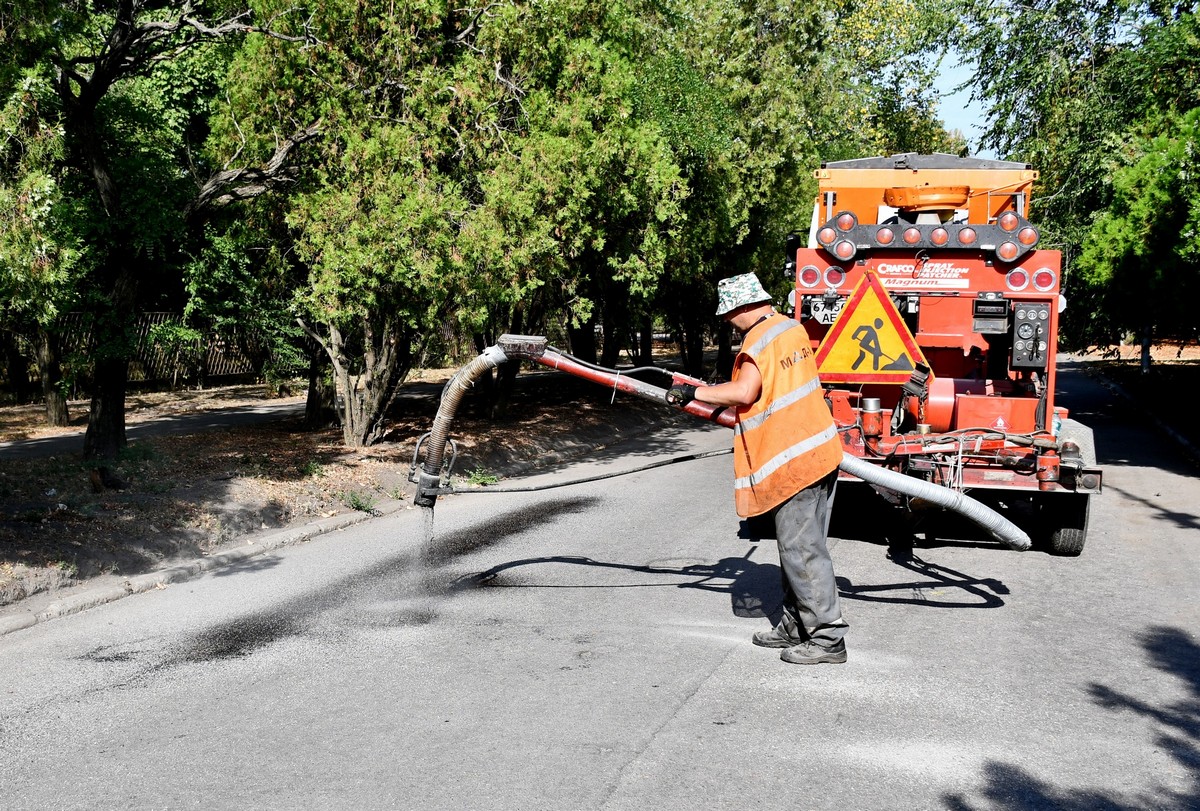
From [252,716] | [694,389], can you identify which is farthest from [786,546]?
[252,716]

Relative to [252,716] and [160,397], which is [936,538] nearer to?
[252,716]

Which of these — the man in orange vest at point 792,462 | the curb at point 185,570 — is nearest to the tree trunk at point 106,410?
the curb at point 185,570

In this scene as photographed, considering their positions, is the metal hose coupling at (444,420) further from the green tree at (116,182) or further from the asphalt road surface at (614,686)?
the green tree at (116,182)

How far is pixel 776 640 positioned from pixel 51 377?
16.6 m

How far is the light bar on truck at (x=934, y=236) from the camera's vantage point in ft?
28.0

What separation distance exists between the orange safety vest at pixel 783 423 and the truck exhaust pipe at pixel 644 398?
10.5 inches

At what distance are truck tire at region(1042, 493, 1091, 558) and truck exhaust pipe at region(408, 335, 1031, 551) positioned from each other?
1.86 meters

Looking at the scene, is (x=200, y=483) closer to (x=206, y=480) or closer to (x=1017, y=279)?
(x=206, y=480)

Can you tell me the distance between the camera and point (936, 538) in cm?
881

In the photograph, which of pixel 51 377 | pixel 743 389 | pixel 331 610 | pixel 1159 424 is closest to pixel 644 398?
pixel 743 389

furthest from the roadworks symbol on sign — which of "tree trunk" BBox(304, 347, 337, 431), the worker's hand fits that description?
"tree trunk" BBox(304, 347, 337, 431)

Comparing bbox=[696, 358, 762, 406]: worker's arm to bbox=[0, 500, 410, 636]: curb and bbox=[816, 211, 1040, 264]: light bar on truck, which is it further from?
bbox=[0, 500, 410, 636]: curb

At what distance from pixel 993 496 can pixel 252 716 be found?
6172 millimetres

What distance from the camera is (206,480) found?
1075 cm
